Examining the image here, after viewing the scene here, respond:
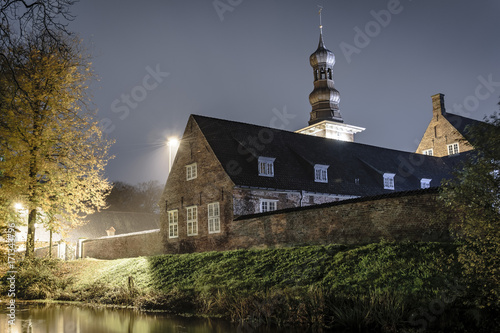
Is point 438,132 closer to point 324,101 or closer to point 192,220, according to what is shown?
point 324,101

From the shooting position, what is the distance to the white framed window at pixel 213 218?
87.8ft

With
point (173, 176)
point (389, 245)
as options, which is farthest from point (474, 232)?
point (173, 176)

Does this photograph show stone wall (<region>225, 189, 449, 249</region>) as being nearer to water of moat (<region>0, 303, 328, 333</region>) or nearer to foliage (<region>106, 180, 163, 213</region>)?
water of moat (<region>0, 303, 328, 333</region>)

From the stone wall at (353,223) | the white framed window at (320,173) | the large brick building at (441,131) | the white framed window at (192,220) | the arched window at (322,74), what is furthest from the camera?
the arched window at (322,74)

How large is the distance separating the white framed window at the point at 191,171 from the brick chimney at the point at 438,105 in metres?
29.2

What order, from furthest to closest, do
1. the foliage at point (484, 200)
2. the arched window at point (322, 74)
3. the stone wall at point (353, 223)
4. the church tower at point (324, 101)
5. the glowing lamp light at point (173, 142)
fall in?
the arched window at point (322, 74) → the church tower at point (324, 101) → the glowing lamp light at point (173, 142) → the stone wall at point (353, 223) → the foliage at point (484, 200)

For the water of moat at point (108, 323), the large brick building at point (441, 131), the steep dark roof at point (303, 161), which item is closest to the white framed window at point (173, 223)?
the steep dark roof at point (303, 161)

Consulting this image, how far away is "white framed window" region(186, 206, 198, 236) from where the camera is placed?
93.9ft

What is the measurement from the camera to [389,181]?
34844mm

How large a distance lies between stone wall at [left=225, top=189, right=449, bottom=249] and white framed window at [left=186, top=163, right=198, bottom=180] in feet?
20.6

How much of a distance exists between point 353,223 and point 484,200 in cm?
878

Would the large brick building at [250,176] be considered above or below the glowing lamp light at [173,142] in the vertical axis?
below

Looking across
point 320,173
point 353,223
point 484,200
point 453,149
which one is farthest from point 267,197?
point 453,149

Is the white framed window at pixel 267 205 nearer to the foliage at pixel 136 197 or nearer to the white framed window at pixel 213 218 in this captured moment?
the white framed window at pixel 213 218
